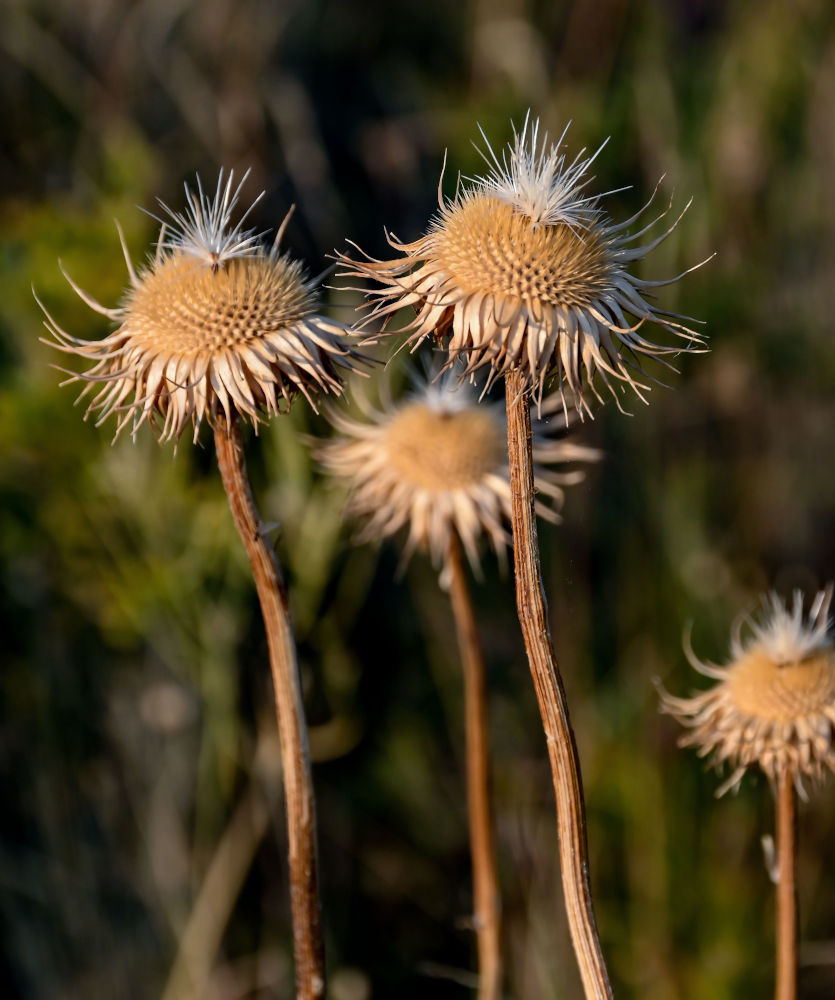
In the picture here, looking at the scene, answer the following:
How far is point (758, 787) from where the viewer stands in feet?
7.93

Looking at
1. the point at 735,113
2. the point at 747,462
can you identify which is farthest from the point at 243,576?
the point at 735,113

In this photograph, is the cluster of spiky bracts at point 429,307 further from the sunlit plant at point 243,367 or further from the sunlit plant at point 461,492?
the sunlit plant at point 461,492

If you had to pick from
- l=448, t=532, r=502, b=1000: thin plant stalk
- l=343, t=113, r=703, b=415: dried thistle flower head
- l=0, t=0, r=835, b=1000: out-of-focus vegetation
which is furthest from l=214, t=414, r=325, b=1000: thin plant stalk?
l=0, t=0, r=835, b=1000: out-of-focus vegetation

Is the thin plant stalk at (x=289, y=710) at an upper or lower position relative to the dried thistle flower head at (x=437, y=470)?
lower

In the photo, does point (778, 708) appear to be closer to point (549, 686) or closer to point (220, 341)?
point (549, 686)

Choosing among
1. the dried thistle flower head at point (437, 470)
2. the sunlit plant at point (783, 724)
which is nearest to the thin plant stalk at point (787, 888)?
the sunlit plant at point (783, 724)

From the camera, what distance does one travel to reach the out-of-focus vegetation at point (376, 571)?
2.26 m

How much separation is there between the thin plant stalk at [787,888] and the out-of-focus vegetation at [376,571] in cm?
109

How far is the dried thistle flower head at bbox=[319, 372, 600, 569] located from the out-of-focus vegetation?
2.35 ft

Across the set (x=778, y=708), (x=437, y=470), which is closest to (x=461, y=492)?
(x=437, y=470)

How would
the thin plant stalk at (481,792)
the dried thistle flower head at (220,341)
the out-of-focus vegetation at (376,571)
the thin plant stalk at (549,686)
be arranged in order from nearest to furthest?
the thin plant stalk at (549,686), the dried thistle flower head at (220,341), the thin plant stalk at (481,792), the out-of-focus vegetation at (376,571)

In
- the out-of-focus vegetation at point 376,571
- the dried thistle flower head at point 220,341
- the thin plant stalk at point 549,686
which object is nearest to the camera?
the thin plant stalk at point 549,686

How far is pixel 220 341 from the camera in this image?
0.91 m

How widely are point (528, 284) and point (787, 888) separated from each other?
59 centimetres
